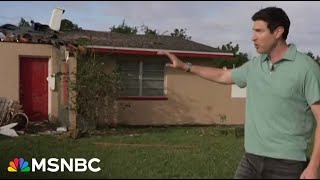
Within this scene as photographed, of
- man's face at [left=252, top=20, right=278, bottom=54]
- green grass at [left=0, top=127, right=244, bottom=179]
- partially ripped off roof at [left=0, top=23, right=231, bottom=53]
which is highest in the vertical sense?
partially ripped off roof at [left=0, top=23, right=231, bottom=53]

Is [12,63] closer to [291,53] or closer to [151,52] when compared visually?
[151,52]

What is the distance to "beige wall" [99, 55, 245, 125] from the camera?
17.4 m

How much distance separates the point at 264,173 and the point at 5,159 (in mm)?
6347

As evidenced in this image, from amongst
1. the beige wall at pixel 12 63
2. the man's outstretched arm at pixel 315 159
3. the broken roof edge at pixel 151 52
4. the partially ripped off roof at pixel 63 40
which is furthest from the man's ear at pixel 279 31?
the beige wall at pixel 12 63

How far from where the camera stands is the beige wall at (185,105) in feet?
57.1

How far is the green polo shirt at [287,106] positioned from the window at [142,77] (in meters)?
13.3

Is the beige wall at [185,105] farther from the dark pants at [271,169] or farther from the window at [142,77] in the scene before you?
the dark pants at [271,169]

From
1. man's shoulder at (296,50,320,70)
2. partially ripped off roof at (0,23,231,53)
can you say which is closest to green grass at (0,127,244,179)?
partially ripped off roof at (0,23,231,53)

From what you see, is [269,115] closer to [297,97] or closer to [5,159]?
[297,97]

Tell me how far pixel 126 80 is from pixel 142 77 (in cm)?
62

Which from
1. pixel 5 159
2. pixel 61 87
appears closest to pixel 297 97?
pixel 5 159

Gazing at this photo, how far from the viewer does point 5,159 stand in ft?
29.6

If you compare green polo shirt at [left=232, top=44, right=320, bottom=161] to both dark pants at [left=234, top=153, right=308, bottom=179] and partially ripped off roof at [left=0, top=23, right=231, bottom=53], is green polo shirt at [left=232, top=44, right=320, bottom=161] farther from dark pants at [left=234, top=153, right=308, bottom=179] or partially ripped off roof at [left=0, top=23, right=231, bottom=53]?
partially ripped off roof at [left=0, top=23, right=231, bottom=53]

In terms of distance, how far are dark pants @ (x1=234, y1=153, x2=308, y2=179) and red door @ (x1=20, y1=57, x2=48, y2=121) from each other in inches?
522
